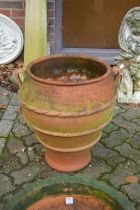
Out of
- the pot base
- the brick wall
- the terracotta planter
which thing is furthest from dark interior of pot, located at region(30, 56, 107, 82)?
the brick wall

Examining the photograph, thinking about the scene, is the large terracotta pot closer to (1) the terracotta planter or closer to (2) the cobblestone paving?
(2) the cobblestone paving

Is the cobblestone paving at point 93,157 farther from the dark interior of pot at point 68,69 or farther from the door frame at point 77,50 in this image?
the door frame at point 77,50

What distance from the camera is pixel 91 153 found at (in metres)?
3.52

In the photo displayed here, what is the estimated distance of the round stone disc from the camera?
497cm

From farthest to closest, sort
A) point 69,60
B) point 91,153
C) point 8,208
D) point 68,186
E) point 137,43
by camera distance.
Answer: point 137,43 → point 91,153 → point 69,60 → point 68,186 → point 8,208

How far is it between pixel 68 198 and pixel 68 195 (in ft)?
0.08

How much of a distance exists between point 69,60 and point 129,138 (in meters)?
1.04

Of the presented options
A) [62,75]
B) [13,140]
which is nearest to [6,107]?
[13,140]

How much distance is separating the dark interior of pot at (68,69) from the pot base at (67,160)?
0.63 metres

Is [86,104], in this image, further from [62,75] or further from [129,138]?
[129,138]

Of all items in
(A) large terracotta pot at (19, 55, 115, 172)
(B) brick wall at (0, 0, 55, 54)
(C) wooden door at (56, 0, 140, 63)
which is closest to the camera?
(A) large terracotta pot at (19, 55, 115, 172)

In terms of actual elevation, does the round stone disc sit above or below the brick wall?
below

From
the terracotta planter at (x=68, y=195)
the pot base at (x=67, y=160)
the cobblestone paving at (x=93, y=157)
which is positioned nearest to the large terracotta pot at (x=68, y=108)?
the pot base at (x=67, y=160)

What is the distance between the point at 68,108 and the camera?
279 centimetres
